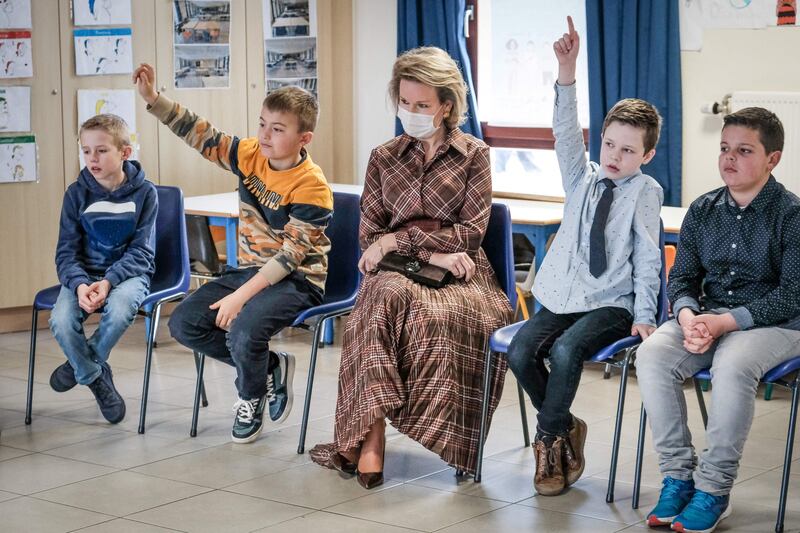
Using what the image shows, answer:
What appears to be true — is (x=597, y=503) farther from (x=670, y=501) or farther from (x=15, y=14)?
(x=15, y=14)

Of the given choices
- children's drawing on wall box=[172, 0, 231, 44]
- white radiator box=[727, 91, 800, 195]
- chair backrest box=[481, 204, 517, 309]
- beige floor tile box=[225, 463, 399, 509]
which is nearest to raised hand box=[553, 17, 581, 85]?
chair backrest box=[481, 204, 517, 309]

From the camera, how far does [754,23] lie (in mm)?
5230

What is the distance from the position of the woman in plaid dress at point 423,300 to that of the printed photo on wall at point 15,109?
235cm

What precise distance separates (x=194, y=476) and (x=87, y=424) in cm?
70

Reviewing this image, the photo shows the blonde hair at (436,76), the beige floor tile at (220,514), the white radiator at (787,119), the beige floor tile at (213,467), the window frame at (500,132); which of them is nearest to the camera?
the beige floor tile at (220,514)

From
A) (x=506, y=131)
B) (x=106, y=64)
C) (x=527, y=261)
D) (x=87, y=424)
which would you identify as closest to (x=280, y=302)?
(x=87, y=424)

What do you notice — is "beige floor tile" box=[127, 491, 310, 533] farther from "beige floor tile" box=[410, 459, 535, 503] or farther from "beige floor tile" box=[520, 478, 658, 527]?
"beige floor tile" box=[520, 478, 658, 527]

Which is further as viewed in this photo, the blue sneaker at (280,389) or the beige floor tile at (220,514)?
the blue sneaker at (280,389)

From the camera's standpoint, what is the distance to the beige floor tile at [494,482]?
3207 mm

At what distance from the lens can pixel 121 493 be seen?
3197 millimetres

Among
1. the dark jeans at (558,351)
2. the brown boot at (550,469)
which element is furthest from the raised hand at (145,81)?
the brown boot at (550,469)

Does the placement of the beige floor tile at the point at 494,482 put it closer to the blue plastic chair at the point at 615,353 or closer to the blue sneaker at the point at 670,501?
the blue plastic chair at the point at 615,353

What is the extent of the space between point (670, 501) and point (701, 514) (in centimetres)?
9

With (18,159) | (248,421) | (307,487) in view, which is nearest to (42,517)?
(307,487)
